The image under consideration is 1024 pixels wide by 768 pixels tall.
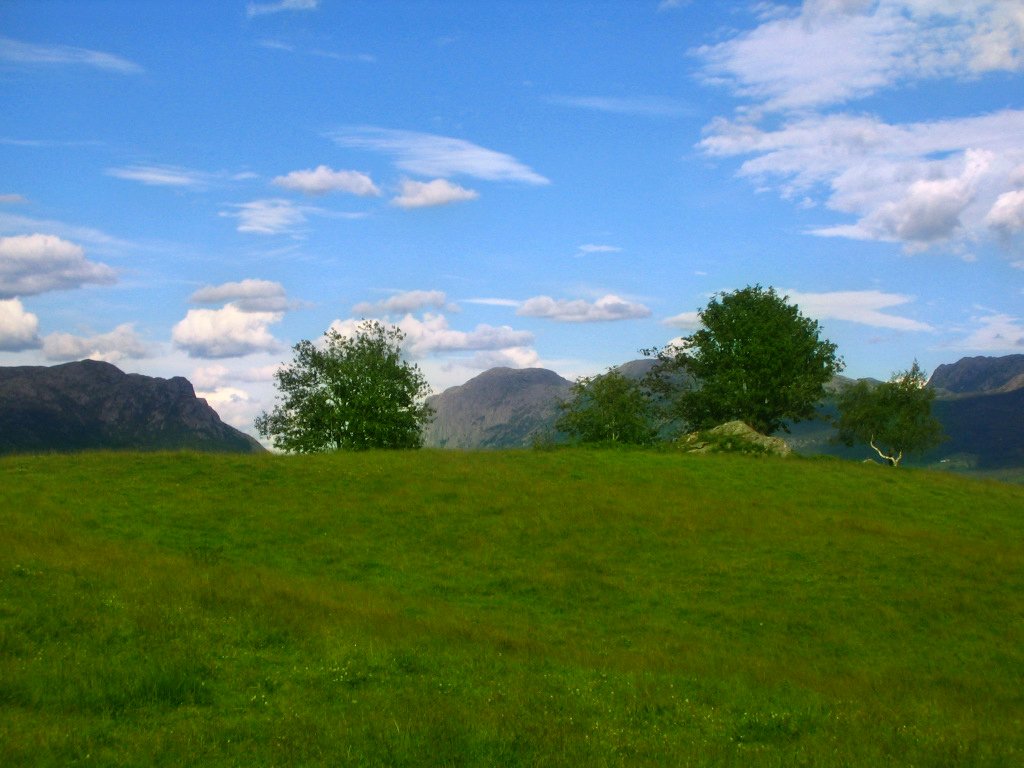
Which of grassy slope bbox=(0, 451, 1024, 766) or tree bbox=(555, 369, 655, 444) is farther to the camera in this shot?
tree bbox=(555, 369, 655, 444)

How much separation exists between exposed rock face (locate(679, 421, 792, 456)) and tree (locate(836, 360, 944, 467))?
75.8 feet

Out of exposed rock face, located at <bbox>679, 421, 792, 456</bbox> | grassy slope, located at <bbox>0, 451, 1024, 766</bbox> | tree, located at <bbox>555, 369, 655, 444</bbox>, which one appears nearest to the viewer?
grassy slope, located at <bbox>0, 451, 1024, 766</bbox>

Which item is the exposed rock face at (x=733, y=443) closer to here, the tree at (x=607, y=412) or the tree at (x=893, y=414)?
the tree at (x=607, y=412)

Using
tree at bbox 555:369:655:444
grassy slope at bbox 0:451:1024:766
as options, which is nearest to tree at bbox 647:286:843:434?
tree at bbox 555:369:655:444

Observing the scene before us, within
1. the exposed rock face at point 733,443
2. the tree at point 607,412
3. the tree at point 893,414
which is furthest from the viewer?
the tree at point 893,414

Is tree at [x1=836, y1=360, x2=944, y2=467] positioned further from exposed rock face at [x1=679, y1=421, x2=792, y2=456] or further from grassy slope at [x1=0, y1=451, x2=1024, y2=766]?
grassy slope at [x1=0, y1=451, x2=1024, y2=766]

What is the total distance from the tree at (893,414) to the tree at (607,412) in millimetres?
21693

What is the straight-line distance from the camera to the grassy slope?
10.6 m

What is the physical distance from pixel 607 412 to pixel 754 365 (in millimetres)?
14132

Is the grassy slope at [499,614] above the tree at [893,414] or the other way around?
the other way around

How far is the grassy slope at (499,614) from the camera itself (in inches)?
418

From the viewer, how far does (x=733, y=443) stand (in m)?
56.6

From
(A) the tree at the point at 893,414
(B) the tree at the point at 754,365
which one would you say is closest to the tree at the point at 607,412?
(B) the tree at the point at 754,365

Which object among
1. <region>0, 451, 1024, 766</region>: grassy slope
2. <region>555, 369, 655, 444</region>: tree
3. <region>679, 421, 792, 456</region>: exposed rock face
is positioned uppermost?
<region>555, 369, 655, 444</region>: tree
